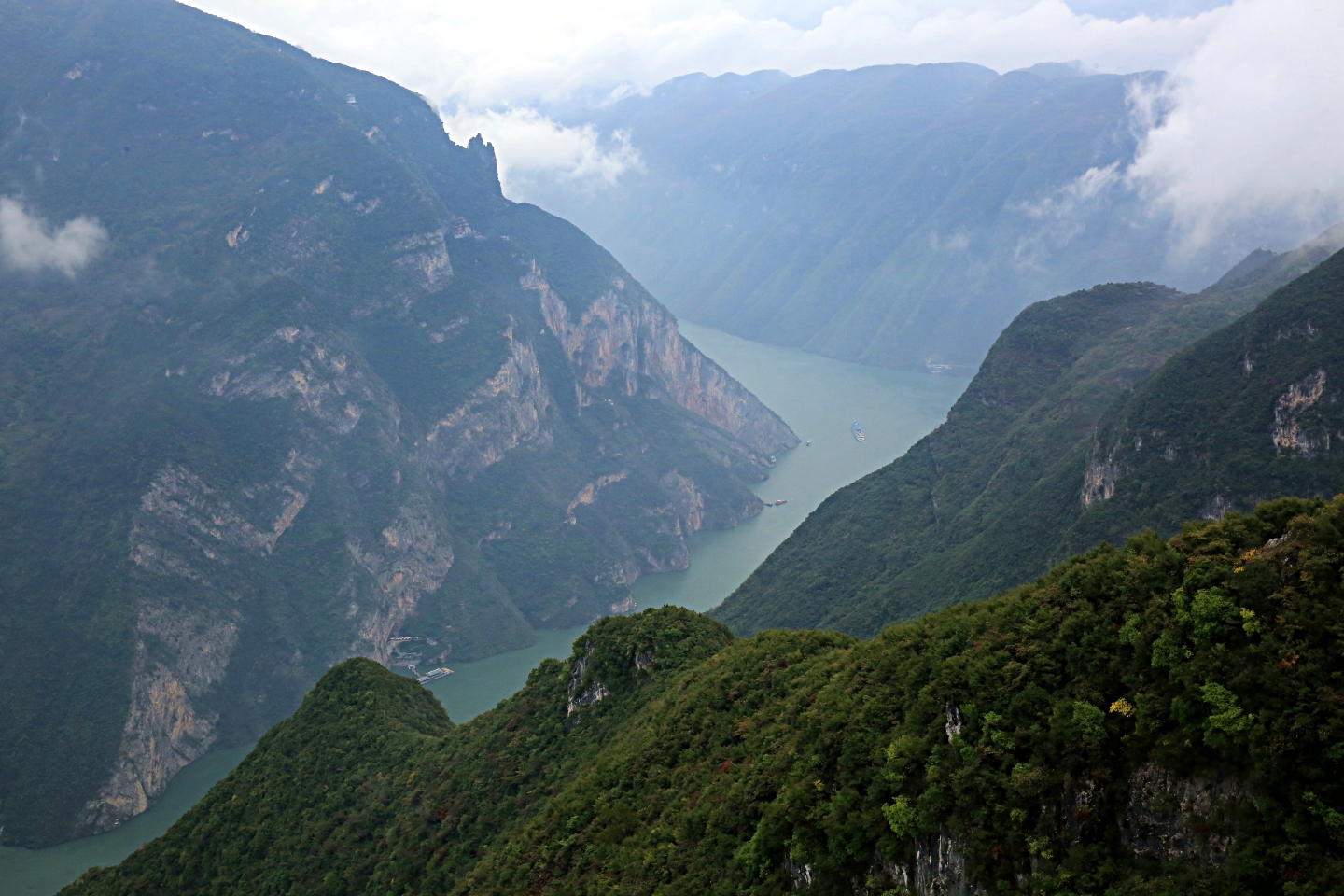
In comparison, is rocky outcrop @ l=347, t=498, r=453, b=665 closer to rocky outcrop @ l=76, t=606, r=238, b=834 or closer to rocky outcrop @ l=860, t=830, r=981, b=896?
rocky outcrop @ l=76, t=606, r=238, b=834

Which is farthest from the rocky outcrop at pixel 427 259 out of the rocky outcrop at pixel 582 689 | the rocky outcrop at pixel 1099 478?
the rocky outcrop at pixel 582 689

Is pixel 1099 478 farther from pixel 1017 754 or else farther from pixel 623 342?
pixel 623 342

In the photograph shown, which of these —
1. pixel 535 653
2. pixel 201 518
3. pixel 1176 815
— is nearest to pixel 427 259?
pixel 201 518

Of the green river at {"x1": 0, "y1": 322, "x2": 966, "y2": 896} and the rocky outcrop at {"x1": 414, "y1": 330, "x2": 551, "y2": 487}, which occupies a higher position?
the rocky outcrop at {"x1": 414, "y1": 330, "x2": 551, "y2": 487}

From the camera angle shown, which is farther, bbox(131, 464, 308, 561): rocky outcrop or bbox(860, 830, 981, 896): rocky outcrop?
bbox(131, 464, 308, 561): rocky outcrop

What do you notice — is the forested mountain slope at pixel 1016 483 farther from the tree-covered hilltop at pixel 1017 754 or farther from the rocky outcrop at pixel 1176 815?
the rocky outcrop at pixel 1176 815

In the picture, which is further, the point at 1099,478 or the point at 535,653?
the point at 535,653

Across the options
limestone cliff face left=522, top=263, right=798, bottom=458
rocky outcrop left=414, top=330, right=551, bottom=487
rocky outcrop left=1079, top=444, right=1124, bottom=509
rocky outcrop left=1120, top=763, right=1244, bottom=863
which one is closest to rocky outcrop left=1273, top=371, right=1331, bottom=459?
rocky outcrop left=1079, top=444, right=1124, bottom=509
